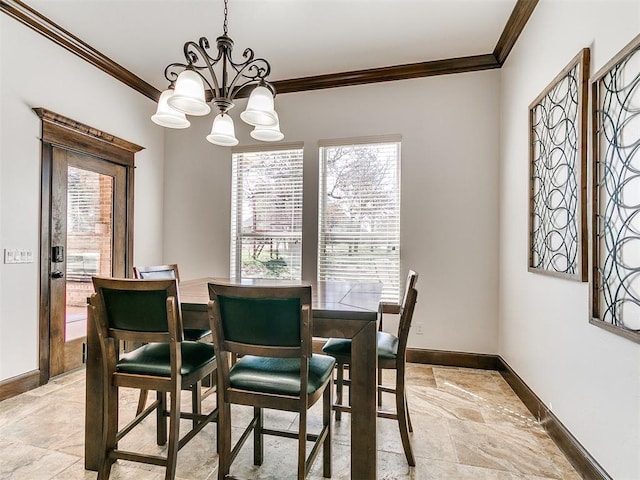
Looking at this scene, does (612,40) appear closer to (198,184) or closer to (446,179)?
(446,179)

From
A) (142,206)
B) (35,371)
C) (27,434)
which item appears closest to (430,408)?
(27,434)

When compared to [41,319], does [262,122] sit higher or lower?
higher

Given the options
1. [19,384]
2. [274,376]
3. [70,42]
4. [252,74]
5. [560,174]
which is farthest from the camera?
[252,74]

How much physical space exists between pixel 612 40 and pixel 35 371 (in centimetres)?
431

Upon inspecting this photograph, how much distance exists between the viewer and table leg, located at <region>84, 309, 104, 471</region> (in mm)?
1836

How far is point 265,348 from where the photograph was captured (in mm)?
1476

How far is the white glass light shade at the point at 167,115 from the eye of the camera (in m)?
2.13

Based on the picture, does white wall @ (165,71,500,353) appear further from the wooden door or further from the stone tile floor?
the wooden door

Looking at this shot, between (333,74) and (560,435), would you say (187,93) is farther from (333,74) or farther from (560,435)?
(560,435)

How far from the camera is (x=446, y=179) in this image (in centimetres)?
347

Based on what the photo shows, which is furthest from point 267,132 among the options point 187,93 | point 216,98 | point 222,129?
point 187,93

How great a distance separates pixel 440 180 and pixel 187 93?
8.09 ft

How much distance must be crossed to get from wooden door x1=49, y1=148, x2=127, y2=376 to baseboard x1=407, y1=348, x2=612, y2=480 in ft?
10.3

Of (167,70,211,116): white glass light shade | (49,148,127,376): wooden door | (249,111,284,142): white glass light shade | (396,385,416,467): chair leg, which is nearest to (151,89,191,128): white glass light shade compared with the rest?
(167,70,211,116): white glass light shade
